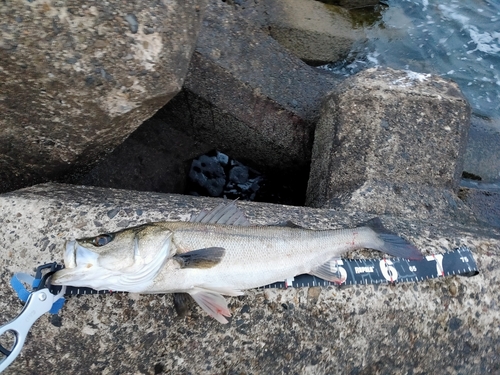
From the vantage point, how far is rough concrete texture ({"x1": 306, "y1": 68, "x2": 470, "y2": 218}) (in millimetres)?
3332

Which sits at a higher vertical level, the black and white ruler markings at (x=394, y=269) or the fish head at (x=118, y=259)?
the fish head at (x=118, y=259)

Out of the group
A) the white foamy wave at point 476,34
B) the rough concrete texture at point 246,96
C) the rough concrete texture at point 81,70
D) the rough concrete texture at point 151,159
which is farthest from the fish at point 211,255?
the white foamy wave at point 476,34

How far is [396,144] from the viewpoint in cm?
338

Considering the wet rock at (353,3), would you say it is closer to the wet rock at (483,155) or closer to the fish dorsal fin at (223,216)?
the wet rock at (483,155)

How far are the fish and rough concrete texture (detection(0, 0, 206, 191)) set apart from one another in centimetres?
82

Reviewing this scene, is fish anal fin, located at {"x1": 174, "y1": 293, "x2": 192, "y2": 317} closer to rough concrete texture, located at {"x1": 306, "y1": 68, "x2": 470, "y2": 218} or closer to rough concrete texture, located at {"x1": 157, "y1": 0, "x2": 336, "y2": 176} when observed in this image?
rough concrete texture, located at {"x1": 306, "y1": 68, "x2": 470, "y2": 218}

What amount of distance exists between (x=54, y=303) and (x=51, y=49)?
1.30 m

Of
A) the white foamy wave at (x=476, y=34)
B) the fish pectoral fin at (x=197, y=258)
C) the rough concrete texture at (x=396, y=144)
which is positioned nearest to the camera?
the fish pectoral fin at (x=197, y=258)

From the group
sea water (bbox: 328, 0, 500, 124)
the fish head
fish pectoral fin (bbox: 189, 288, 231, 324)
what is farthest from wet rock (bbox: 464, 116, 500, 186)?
the fish head

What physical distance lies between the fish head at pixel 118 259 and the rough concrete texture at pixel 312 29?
447 centimetres

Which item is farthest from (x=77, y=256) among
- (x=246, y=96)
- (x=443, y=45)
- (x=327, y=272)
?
(x=443, y=45)

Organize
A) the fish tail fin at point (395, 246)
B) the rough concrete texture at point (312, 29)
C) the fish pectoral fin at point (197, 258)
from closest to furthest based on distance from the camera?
1. the fish pectoral fin at point (197, 258)
2. the fish tail fin at point (395, 246)
3. the rough concrete texture at point (312, 29)

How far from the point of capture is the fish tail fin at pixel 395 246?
251cm

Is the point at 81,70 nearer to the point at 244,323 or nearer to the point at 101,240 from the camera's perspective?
the point at 101,240
